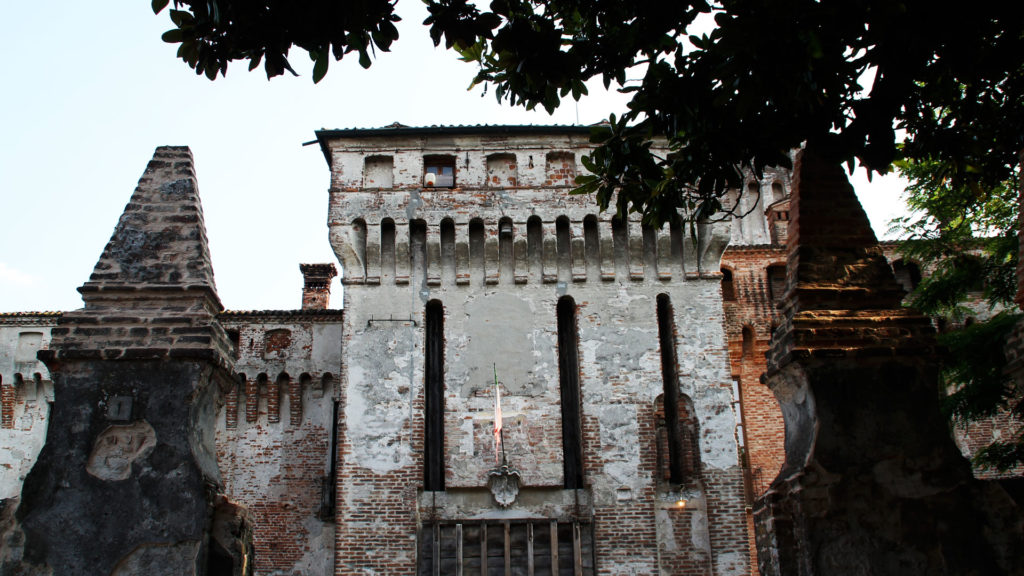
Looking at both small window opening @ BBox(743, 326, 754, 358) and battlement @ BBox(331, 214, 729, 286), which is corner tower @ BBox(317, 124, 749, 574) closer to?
battlement @ BBox(331, 214, 729, 286)

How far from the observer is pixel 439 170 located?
1948cm

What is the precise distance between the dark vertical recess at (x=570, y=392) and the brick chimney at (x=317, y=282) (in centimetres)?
736

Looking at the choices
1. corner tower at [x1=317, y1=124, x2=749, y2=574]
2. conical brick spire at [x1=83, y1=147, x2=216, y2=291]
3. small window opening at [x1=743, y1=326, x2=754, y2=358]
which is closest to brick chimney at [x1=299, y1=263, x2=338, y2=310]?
corner tower at [x1=317, y1=124, x2=749, y2=574]

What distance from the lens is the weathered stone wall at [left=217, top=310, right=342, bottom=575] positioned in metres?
18.4

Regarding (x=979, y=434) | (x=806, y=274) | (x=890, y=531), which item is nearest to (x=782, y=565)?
(x=890, y=531)

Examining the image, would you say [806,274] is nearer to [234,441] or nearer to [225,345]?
[225,345]

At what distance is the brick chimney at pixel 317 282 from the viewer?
22766 millimetres

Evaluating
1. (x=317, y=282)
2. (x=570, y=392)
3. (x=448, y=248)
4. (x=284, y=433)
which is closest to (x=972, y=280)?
(x=570, y=392)

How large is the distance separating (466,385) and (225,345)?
1147 cm

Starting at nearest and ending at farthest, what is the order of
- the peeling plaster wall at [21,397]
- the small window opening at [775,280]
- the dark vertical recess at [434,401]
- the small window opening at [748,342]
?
the dark vertical recess at [434,401] → the peeling plaster wall at [21,397] → the small window opening at [748,342] → the small window opening at [775,280]

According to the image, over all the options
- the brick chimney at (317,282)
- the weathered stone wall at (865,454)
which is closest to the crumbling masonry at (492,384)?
the brick chimney at (317,282)

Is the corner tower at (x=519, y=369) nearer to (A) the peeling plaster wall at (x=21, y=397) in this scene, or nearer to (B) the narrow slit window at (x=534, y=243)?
(B) the narrow slit window at (x=534, y=243)

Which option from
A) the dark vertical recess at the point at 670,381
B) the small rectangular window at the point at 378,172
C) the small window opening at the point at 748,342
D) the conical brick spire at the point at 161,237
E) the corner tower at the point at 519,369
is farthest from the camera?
the small window opening at the point at 748,342

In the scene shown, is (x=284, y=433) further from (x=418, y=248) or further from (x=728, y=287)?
(x=728, y=287)
